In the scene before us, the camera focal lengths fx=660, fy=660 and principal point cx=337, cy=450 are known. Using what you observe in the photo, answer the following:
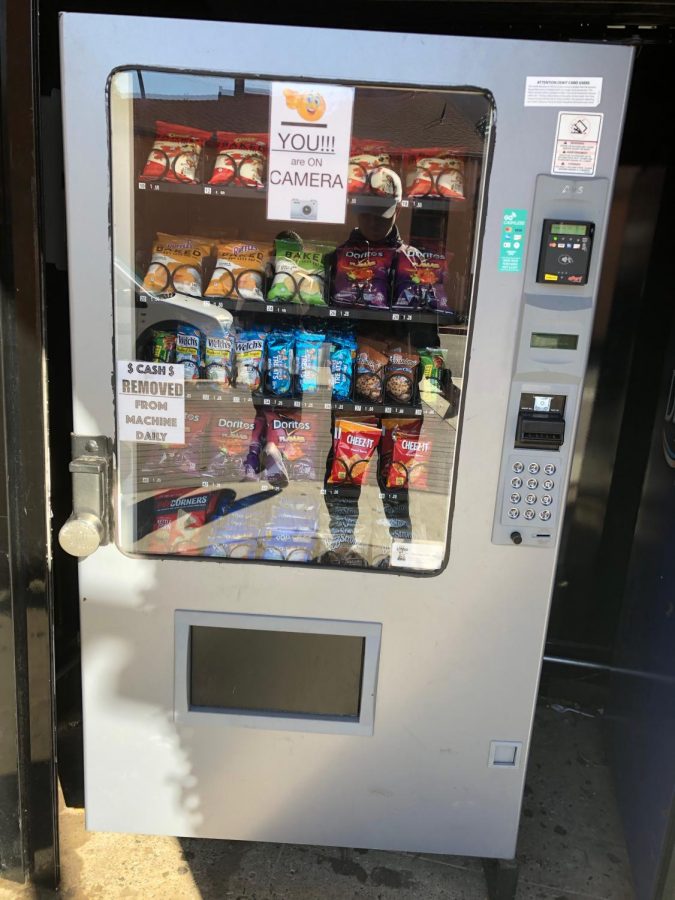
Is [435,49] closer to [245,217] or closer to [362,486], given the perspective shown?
[245,217]

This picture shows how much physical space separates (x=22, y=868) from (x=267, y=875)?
66 cm

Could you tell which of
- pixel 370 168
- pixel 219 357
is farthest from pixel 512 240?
pixel 219 357

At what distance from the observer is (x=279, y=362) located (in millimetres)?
1758

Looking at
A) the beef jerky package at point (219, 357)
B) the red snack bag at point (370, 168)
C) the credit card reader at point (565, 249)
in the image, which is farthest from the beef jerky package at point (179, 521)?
the credit card reader at point (565, 249)

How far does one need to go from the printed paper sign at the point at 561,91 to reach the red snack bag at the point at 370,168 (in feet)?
1.17

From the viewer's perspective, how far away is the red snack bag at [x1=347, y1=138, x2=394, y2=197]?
60.5 inches

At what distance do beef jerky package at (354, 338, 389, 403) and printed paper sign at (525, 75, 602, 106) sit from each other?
0.68m

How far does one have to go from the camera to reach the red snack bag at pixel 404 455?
177 cm

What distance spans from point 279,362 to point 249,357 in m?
0.08

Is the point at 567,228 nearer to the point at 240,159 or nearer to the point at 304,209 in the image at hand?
the point at 304,209

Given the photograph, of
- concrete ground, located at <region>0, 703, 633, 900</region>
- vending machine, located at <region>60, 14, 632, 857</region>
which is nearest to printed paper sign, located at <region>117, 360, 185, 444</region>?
vending machine, located at <region>60, 14, 632, 857</region>

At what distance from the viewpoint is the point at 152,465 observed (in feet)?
5.64

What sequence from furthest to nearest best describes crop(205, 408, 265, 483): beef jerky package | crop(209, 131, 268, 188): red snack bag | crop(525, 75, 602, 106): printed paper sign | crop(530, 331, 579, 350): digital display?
crop(205, 408, 265, 483): beef jerky package → crop(209, 131, 268, 188): red snack bag → crop(530, 331, 579, 350): digital display → crop(525, 75, 602, 106): printed paper sign

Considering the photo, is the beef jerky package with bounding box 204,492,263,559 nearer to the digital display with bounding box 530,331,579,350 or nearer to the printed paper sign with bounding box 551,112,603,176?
the digital display with bounding box 530,331,579,350
